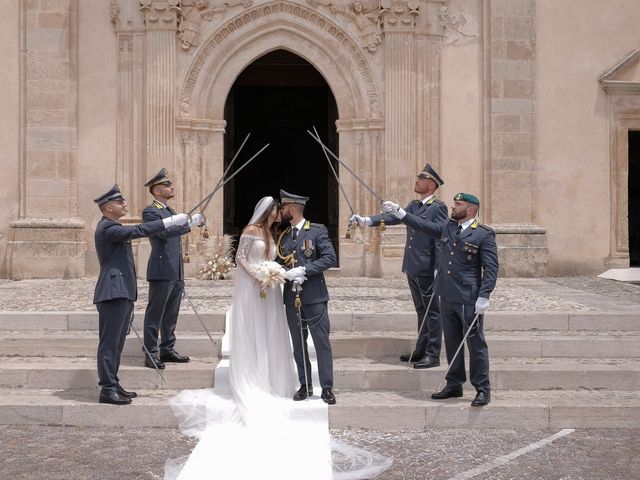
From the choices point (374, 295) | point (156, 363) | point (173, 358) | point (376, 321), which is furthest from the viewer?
point (374, 295)

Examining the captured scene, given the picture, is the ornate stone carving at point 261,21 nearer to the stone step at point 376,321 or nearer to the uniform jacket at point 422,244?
the stone step at point 376,321

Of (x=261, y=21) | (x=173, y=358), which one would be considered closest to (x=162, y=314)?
(x=173, y=358)

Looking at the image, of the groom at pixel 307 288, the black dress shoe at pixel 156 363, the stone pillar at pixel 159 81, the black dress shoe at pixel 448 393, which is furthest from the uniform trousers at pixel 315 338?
the stone pillar at pixel 159 81

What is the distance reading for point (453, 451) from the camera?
6.04 metres

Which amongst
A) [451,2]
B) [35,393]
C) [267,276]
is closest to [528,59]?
[451,2]

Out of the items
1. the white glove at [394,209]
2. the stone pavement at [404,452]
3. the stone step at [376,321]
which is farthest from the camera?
the stone step at [376,321]

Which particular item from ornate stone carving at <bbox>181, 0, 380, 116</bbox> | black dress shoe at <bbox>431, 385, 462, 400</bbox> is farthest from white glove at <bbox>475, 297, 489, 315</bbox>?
ornate stone carving at <bbox>181, 0, 380, 116</bbox>

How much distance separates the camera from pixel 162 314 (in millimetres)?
7891

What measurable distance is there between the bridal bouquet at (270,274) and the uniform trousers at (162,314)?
1.32 metres

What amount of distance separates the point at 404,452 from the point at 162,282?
3.02m

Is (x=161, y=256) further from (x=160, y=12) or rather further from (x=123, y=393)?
(x=160, y=12)

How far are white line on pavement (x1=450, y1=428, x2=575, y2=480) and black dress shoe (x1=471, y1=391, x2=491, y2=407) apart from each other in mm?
598

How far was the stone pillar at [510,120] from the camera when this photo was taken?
557 inches

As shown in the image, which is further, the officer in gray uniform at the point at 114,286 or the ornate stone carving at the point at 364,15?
the ornate stone carving at the point at 364,15
